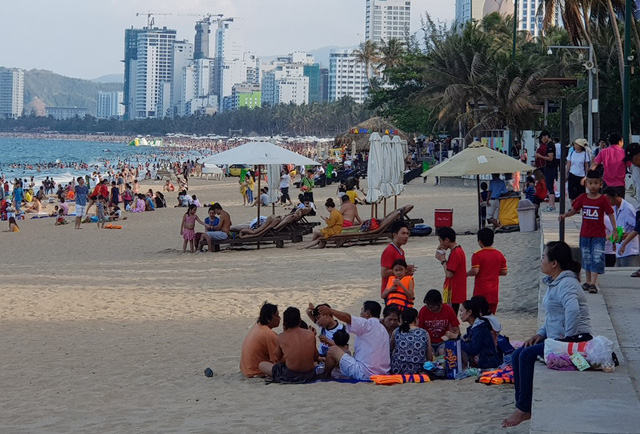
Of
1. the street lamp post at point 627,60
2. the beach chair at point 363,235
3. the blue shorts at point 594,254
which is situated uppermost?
the street lamp post at point 627,60

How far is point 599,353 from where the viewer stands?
5691mm

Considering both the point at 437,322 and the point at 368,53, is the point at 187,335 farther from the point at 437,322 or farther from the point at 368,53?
the point at 368,53

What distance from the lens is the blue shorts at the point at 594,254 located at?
8430 millimetres

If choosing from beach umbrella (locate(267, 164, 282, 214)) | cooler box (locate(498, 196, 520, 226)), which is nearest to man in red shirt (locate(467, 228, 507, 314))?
cooler box (locate(498, 196, 520, 226))

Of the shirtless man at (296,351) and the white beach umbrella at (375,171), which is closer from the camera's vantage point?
the shirtless man at (296,351)

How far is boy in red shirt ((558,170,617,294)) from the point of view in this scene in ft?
27.4

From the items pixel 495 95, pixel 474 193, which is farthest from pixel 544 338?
pixel 495 95

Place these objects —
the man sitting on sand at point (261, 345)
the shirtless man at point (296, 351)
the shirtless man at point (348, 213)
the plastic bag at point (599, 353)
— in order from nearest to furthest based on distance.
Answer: the plastic bag at point (599, 353) → the shirtless man at point (296, 351) → the man sitting on sand at point (261, 345) → the shirtless man at point (348, 213)

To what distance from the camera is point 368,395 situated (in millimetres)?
6824

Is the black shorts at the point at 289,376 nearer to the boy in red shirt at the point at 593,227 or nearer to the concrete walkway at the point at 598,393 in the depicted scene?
the concrete walkway at the point at 598,393

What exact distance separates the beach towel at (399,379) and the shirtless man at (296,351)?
569 mm

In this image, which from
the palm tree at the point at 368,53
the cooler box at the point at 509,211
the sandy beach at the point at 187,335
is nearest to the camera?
the sandy beach at the point at 187,335

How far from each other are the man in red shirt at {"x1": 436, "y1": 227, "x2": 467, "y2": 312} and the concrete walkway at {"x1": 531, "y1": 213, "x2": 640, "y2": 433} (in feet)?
2.49

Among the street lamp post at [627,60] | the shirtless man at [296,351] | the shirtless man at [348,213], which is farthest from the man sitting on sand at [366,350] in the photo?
the street lamp post at [627,60]
